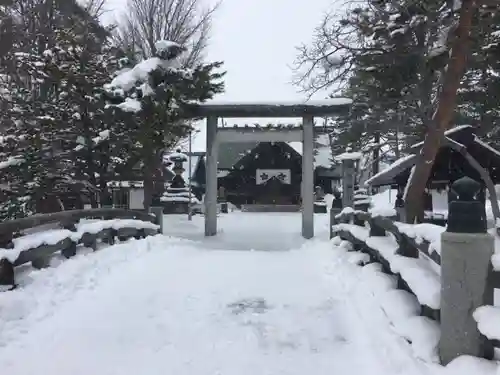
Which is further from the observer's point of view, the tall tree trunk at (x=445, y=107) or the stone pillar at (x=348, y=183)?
the stone pillar at (x=348, y=183)

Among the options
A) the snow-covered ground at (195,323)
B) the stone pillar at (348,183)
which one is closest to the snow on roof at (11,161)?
the snow-covered ground at (195,323)

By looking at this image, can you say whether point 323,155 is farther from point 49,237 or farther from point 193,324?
point 193,324

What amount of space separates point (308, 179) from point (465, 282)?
44.9ft

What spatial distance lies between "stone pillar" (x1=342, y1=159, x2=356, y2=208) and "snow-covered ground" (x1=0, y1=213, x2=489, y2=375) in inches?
376

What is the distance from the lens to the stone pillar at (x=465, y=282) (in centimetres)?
374

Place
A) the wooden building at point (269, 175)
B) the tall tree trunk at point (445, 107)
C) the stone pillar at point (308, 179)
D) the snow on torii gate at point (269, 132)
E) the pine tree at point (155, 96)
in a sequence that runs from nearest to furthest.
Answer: the tall tree trunk at point (445, 107) < the pine tree at point (155, 96) < the snow on torii gate at point (269, 132) < the stone pillar at point (308, 179) < the wooden building at point (269, 175)

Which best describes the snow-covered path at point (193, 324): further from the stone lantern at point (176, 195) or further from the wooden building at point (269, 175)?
the wooden building at point (269, 175)

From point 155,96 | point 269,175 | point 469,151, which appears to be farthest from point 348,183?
point 269,175

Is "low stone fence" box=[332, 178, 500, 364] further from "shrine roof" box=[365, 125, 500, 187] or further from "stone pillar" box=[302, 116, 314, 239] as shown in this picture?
"stone pillar" box=[302, 116, 314, 239]

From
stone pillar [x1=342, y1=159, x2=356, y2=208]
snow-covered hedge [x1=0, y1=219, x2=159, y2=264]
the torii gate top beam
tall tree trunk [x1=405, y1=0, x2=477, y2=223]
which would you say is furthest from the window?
tall tree trunk [x1=405, y1=0, x2=477, y2=223]

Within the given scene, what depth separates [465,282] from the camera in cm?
376

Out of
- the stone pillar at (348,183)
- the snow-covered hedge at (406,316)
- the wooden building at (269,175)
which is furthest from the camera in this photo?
the wooden building at (269,175)

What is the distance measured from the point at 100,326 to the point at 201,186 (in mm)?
47307

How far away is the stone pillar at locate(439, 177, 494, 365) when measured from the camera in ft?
12.3
